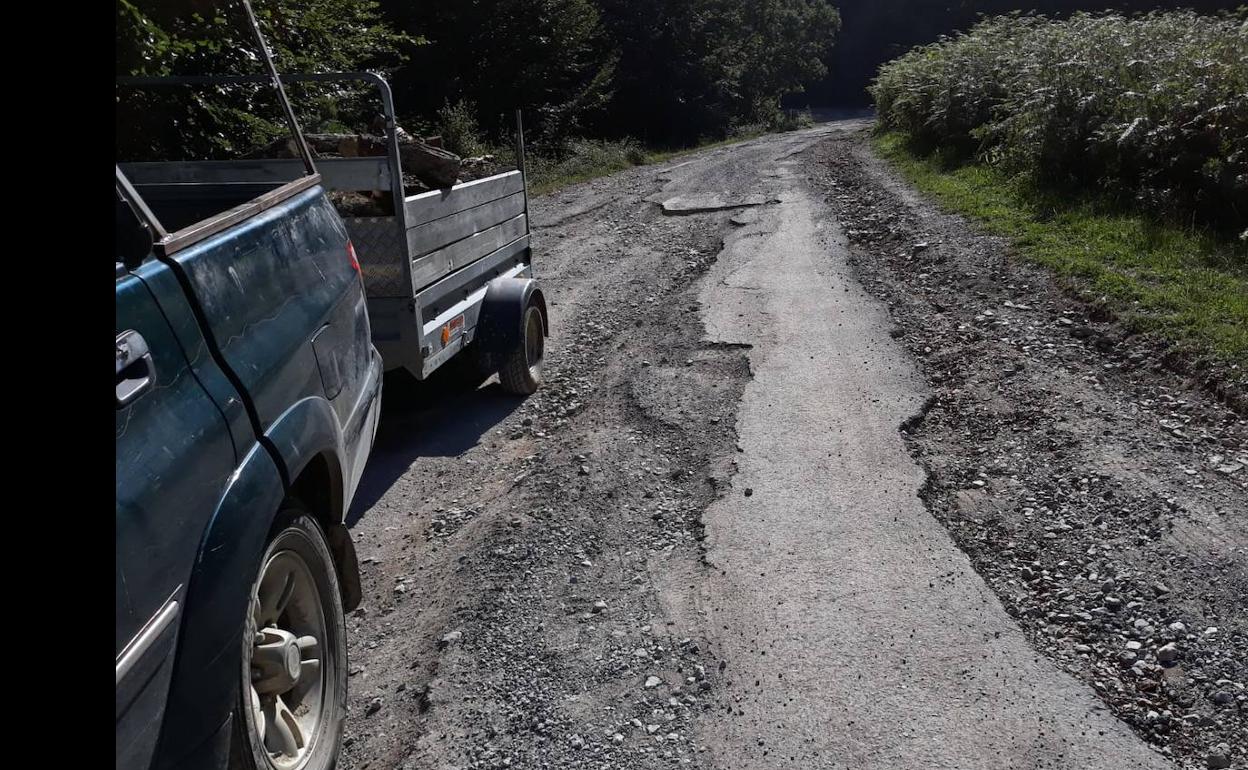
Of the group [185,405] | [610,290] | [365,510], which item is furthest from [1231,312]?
[185,405]

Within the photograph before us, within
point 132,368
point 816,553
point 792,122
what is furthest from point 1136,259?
point 792,122

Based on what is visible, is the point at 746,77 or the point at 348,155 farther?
the point at 746,77

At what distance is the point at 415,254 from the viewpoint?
17.5 ft

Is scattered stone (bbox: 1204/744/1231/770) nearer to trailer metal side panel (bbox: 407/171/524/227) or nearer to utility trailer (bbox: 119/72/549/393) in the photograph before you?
utility trailer (bbox: 119/72/549/393)

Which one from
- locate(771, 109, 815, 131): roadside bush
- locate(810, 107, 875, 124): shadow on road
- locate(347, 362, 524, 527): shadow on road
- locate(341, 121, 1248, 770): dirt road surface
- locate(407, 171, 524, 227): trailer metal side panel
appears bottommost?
locate(810, 107, 875, 124): shadow on road

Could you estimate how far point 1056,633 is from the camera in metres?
3.77

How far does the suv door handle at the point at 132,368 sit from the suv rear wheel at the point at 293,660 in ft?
1.93

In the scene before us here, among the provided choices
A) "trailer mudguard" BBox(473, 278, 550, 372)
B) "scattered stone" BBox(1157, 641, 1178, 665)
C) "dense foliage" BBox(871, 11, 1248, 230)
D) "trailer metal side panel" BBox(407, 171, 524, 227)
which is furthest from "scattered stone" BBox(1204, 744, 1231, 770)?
"dense foliage" BBox(871, 11, 1248, 230)

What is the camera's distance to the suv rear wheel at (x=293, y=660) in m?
2.41

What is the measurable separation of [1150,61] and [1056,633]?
9.79 metres

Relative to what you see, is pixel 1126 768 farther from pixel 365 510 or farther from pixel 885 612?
pixel 365 510

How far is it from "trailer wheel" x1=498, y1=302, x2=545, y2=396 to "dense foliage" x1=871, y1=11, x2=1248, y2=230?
6.40 metres

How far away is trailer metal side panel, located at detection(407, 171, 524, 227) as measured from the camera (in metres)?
5.39

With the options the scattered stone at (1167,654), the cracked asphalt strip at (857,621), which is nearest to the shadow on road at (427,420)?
the cracked asphalt strip at (857,621)
